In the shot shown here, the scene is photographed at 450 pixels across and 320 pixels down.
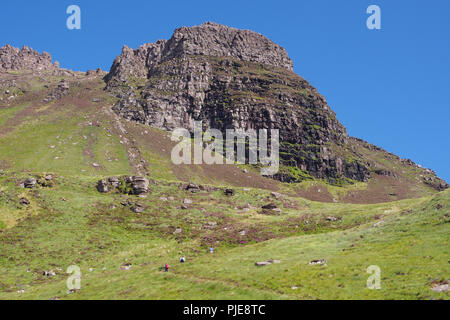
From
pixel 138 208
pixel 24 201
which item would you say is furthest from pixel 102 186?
pixel 24 201

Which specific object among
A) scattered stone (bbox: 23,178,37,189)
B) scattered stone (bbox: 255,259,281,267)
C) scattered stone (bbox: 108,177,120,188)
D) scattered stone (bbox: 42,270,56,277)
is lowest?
scattered stone (bbox: 42,270,56,277)

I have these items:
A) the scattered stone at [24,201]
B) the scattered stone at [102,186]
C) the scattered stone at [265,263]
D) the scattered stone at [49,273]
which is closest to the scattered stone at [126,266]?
the scattered stone at [49,273]

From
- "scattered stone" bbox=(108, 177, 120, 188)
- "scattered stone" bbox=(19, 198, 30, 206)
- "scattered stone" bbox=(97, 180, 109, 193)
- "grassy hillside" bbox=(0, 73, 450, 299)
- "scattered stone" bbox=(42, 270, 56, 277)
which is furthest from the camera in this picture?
"scattered stone" bbox=(108, 177, 120, 188)

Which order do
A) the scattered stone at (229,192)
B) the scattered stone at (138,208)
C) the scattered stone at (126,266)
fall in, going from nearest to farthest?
1. the scattered stone at (126,266)
2. the scattered stone at (138,208)
3. the scattered stone at (229,192)

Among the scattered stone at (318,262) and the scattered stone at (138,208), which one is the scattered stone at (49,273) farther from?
the scattered stone at (318,262)

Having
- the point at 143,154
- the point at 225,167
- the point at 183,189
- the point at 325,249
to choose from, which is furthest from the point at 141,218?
the point at 225,167

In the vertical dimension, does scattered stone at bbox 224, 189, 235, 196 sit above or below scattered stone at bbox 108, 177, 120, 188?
below

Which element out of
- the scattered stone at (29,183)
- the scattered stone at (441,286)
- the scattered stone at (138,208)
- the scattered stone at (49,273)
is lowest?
the scattered stone at (49,273)

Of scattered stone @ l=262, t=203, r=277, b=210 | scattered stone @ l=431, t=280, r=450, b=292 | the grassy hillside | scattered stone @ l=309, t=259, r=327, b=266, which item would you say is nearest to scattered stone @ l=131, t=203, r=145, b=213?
the grassy hillside

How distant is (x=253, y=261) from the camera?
44.5 m

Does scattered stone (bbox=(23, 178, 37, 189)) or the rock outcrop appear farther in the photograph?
the rock outcrop

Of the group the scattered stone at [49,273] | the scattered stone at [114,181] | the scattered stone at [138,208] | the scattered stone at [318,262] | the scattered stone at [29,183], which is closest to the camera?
the scattered stone at [318,262]

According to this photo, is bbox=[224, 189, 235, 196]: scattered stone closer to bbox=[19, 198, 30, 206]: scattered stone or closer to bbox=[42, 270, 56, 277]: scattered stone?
bbox=[19, 198, 30, 206]: scattered stone
